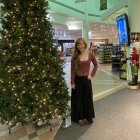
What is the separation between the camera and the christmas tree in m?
3.49

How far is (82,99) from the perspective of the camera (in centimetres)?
400

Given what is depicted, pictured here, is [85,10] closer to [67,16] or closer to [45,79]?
[67,16]

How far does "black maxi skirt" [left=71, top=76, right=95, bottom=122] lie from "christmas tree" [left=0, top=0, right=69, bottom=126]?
48 centimetres

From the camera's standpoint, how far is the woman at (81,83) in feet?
12.6

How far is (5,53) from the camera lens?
349 cm

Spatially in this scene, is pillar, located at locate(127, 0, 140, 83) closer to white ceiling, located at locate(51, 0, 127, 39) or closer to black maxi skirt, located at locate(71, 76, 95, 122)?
white ceiling, located at locate(51, 0, 127, 39)

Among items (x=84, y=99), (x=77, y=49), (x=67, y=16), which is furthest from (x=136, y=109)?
(x=67, y=16)

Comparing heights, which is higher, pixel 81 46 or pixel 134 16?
pixel 134 16

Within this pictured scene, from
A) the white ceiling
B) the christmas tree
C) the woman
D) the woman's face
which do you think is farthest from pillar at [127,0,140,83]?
the christmas tree

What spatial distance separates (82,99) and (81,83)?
0.29m

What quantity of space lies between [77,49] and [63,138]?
4.80 feet

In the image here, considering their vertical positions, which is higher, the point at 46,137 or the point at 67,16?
the point at 67,16

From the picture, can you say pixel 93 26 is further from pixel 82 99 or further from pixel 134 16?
pixel 82 99

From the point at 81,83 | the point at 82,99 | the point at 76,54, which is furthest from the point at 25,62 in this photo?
the point at 82,99
